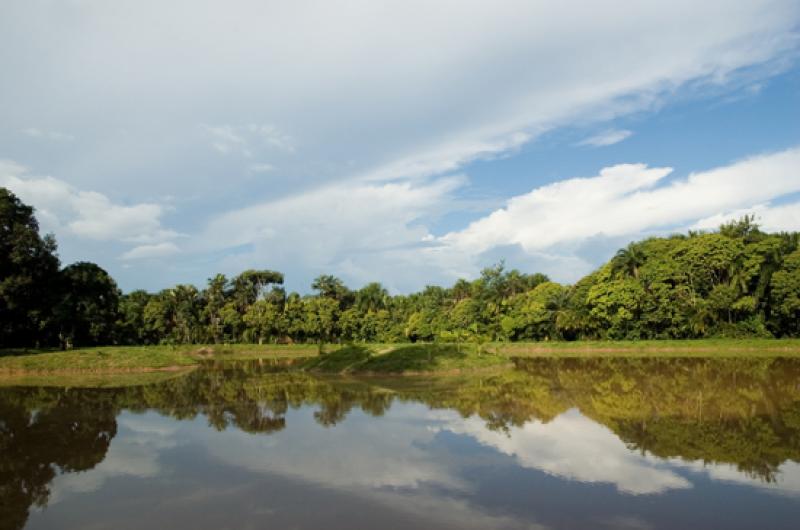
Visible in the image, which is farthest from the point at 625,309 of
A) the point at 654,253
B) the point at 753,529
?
the point at 753,529

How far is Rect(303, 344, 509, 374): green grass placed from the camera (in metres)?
37.9

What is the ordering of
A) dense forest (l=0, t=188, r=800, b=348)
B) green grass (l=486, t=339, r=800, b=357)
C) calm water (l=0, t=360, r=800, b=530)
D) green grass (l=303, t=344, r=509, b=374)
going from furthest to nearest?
dense forest (l=0, t=188, r=800, b=348) → green grass (l=486, t=339, r=800, b=357) → green grass (l=303, t=344, r=509, b=374) → calm water (l=0, t=360, r=800, b=530)

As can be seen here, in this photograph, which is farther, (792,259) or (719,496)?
(792,259)

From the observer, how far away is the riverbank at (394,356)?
39062mm

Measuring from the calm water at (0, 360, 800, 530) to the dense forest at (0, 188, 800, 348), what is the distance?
2246 cm

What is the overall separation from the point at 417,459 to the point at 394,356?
84.8ft

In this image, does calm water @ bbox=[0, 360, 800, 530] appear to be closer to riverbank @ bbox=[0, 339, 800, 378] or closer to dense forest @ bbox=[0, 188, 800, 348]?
riverbank @ bbox=[0, 339, 800, 378]

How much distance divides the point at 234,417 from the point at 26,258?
3701 cm

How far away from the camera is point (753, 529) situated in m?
8.96

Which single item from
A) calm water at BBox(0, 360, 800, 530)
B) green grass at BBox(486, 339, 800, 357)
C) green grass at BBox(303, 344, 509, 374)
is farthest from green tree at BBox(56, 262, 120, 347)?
green grass at BBox(486, 339, 800, 357)

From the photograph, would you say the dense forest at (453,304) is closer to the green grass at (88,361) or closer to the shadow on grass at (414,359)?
the shadow on grass at (414,359)

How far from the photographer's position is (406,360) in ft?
127

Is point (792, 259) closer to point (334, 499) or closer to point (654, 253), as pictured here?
point (654, 253)

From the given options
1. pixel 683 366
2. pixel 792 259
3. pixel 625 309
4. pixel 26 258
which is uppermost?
pixel 26 258
